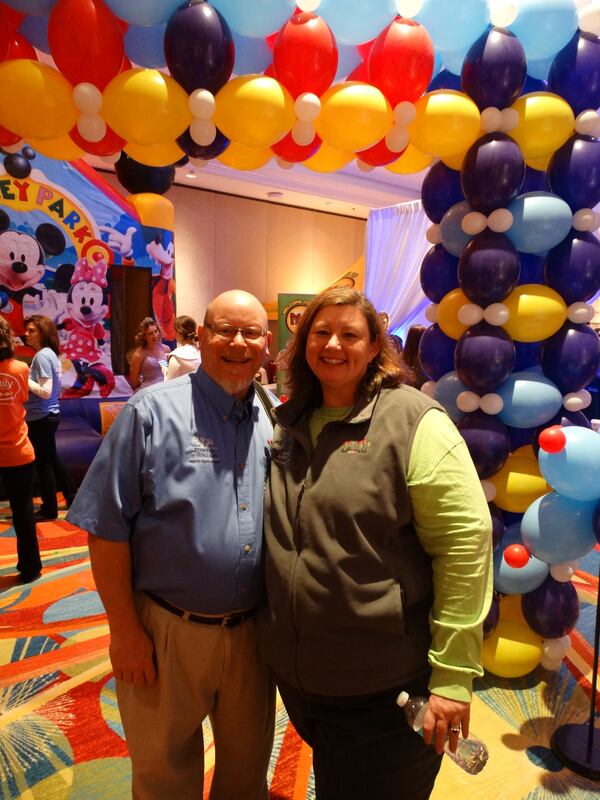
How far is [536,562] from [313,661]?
1483 millimetres

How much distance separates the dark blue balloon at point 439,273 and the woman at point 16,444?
2.13m

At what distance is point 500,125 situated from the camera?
6.98ft

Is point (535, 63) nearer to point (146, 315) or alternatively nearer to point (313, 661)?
point (313, 661)

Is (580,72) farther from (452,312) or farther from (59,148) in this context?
(59,148)

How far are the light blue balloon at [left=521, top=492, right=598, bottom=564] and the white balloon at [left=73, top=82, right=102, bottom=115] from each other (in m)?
2.06

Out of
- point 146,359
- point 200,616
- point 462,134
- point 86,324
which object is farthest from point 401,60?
point 86,324

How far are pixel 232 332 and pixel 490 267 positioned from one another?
123 centimetres

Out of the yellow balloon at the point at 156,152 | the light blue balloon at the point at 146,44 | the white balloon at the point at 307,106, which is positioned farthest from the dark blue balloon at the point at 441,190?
the light blue balloon at the point at 146,44

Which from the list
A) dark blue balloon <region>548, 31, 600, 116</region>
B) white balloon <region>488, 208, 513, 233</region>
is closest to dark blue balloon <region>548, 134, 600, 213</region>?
dark blue balloon <region>548, 31, 600, 116</region>

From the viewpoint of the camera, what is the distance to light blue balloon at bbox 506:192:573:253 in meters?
2.13

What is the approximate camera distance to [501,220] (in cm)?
215

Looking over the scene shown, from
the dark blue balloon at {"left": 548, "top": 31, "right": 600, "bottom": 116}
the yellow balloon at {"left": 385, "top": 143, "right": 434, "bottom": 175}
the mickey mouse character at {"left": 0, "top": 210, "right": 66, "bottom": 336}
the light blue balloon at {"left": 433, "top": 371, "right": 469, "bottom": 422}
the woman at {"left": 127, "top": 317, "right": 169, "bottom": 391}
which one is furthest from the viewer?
the mickey mouse character at {"left": 0, "top": 210, "right": 66, "bottom": 336}

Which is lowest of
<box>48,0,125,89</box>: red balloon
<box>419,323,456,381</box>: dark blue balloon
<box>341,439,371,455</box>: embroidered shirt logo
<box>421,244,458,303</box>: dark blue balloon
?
<box>341,439,371,455</box>: embroidered shirt logo

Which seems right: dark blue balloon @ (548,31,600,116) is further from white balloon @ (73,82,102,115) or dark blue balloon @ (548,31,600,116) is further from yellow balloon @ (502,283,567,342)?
white balloon @ (73,82,102,115)
